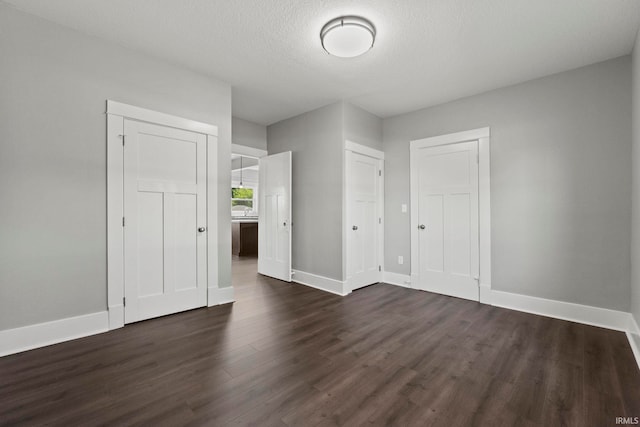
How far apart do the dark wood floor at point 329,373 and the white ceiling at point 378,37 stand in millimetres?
2709

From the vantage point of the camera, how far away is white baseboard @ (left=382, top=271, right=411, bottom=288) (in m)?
4.32

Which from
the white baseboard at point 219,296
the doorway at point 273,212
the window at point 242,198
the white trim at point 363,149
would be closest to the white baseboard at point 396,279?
the doorway at point 273,212

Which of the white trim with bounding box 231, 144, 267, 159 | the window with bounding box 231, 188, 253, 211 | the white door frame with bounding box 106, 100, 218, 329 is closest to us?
the white door frame with bounding box 106, 100, 218, 329

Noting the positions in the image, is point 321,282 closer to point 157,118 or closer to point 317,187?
point 317,187

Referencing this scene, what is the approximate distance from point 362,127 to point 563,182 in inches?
101

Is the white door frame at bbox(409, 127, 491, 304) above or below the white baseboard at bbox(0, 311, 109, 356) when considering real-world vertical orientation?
above

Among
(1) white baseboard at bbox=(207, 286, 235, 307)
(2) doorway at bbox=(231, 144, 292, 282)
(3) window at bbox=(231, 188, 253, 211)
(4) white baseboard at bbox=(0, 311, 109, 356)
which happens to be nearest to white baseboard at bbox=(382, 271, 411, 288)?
(2) doorway at bbox=(231, 144, 292, 282)

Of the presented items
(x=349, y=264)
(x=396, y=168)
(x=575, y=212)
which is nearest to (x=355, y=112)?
(x=396, y=168)

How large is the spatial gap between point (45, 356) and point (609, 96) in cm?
558

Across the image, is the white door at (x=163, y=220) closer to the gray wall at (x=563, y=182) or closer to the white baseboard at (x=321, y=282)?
the white baseboard at (x=321, y=282)

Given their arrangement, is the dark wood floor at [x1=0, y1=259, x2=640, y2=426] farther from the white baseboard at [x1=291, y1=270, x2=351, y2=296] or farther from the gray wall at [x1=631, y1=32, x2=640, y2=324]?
the white baseboard at [x1=291, y1=270, x2=351, y2=296]

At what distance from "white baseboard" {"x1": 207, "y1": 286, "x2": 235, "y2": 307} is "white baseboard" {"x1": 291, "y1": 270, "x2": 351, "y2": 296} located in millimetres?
1226

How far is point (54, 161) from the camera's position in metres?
2.38

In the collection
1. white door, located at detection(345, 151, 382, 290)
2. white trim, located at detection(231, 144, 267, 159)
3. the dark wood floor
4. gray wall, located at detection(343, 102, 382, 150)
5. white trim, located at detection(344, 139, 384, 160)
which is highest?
gray wall, located at detection(343, 102, 382, 150)
